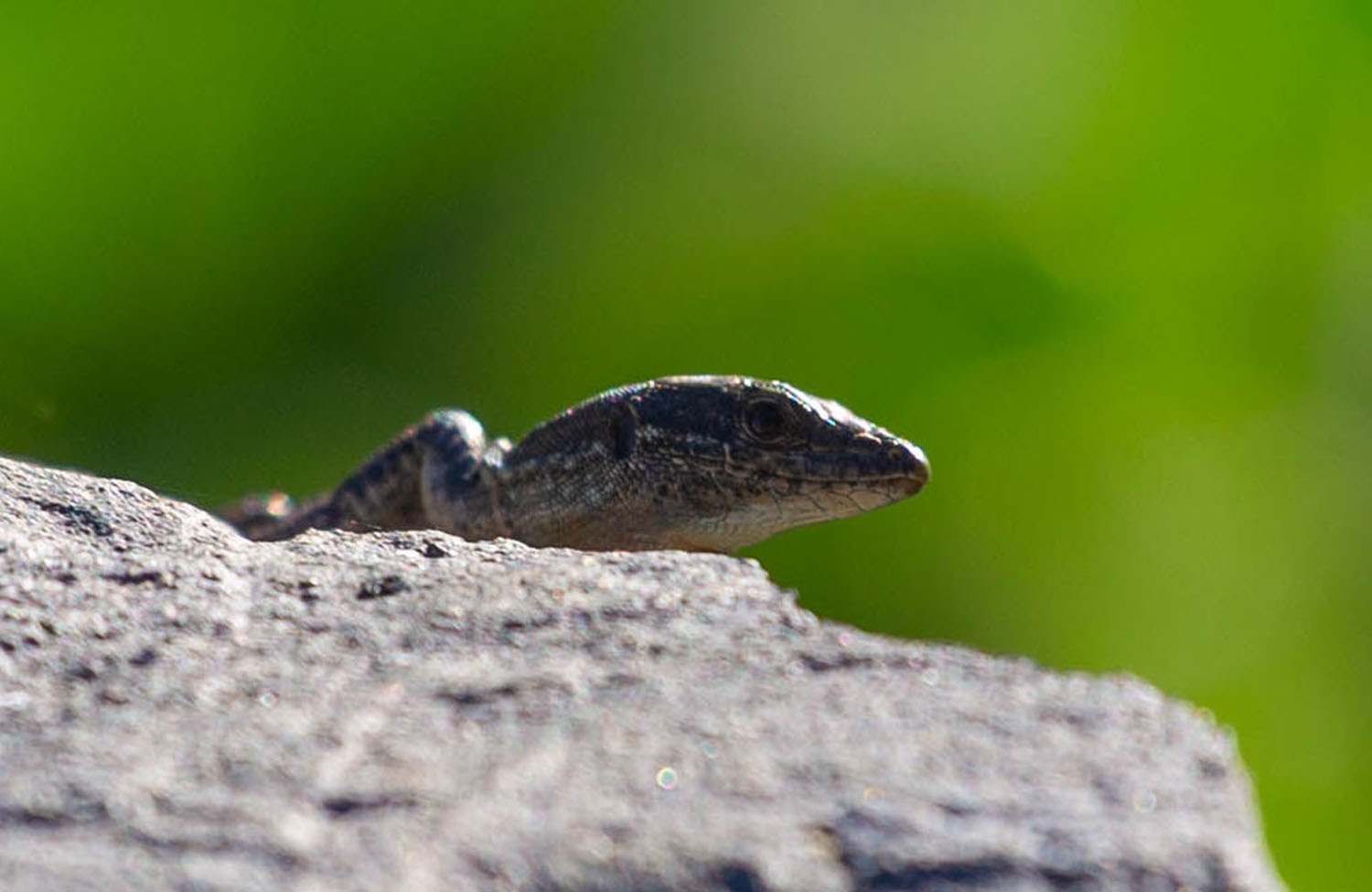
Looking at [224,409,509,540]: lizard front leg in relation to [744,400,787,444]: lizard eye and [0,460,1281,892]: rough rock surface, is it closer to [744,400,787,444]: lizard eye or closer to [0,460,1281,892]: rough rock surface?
[744,400,787,444]: lizard eye

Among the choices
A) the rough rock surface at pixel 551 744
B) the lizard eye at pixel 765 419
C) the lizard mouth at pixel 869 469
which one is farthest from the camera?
the lizard eye at pixel 765 419

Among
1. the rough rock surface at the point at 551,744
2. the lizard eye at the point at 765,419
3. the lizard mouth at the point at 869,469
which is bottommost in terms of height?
the rough rock surface at the point at 551,744

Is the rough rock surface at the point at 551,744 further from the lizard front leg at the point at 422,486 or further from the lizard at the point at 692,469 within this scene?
the lizard front leg at the point at 422,486

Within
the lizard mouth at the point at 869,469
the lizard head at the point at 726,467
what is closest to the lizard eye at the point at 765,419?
the lizard head at the point at 726,467

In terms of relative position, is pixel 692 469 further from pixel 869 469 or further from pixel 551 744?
pixel 551 744

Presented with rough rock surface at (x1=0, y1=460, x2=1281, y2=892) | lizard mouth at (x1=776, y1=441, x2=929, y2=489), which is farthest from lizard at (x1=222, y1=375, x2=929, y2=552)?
rough rock surface at (x1=0, y1=460, x2=1281, y2=892)

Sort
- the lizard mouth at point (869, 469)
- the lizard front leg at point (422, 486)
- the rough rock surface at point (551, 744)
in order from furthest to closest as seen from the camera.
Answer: the lizard front leg at point (422, 486)
the lizard mouth at point (869, 469)
the rough rock surface at point (551, 744)
